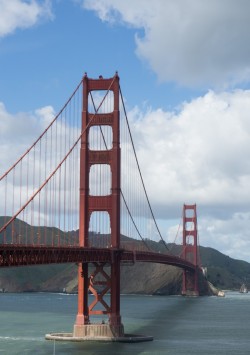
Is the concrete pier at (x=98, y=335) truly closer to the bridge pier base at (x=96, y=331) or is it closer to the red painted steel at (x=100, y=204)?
the bridge pier base at (x=96, y=331)

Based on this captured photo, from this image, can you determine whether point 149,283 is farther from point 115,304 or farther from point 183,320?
point 115,304

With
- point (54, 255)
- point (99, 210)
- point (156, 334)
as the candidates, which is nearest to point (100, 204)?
point (99, 210)

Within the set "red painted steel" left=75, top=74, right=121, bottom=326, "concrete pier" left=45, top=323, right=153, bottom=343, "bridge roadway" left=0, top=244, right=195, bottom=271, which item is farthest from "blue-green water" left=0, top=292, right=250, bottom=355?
"bridge roadway" left=0, top=244, right=195, bottom=271

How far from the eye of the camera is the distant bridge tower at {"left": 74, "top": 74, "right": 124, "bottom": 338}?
5844 cm

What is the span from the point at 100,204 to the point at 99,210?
477mm

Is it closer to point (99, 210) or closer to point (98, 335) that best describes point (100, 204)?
point (99, 210)

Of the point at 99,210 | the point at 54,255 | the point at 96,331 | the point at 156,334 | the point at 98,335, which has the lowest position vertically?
the point at 156,334

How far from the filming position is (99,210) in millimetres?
60750

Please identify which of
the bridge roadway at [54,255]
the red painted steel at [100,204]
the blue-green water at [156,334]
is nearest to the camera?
the bridge roadway at [54,255]

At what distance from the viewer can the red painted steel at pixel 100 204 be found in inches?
2308

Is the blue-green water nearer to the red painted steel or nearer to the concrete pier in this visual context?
the concrete pier

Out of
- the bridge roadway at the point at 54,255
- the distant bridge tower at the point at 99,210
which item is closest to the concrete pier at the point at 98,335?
the distant bridge tower at the point at 99,210

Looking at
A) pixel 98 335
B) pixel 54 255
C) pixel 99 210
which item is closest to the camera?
pixel 54 255

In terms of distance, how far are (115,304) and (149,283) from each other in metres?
124
